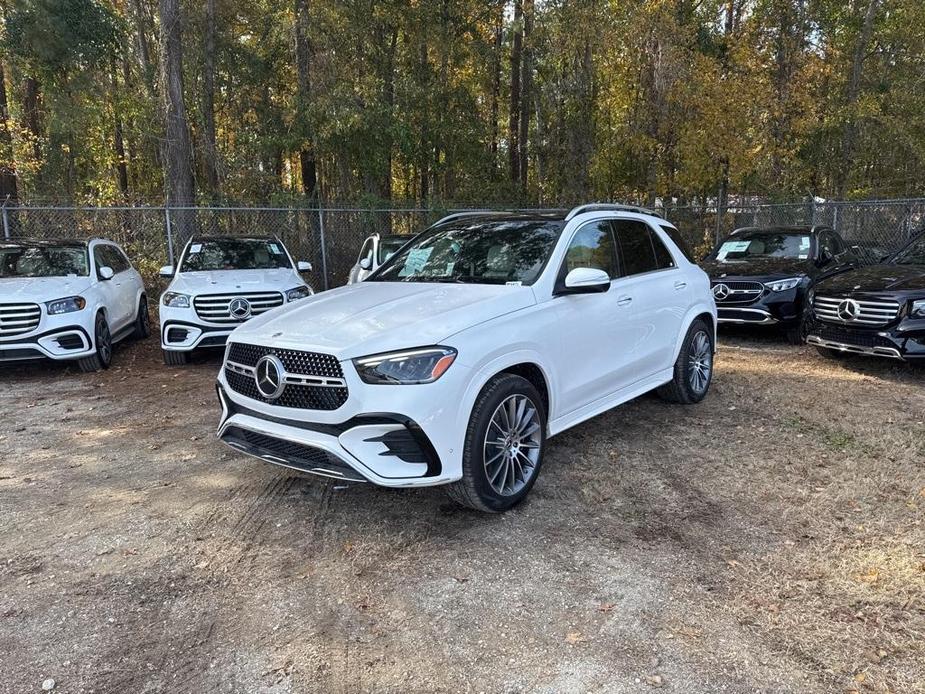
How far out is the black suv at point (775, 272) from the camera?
873 cm

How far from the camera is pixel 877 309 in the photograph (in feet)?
22.1

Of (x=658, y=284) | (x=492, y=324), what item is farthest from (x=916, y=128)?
(x=492, y=324)

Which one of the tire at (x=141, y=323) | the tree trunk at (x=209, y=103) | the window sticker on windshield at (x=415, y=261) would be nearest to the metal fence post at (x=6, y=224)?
the tire at (x=141, y=323)

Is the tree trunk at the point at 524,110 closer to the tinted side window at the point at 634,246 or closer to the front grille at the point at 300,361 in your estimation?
the tinted side window at the point at 634,246

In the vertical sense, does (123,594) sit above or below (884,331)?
below

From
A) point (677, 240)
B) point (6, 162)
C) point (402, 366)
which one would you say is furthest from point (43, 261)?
point (6, 162)

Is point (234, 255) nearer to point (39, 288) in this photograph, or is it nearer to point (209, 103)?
point (39, 288)

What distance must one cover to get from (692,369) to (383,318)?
134 inches

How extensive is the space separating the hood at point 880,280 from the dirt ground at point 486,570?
1.93m

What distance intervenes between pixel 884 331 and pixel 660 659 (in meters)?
5.60

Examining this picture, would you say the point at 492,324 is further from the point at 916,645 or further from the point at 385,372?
the point at 916,645

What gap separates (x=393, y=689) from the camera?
246 centimetres

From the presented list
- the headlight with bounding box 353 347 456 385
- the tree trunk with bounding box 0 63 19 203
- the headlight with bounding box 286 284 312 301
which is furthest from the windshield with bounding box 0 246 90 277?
the tree trunk with bounding box 0 63 19 203

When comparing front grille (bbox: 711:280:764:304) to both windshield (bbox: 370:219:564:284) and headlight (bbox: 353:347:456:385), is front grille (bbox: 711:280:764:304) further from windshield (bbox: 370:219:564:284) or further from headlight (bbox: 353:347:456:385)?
headlight (bbox: 353:347:456:385)
